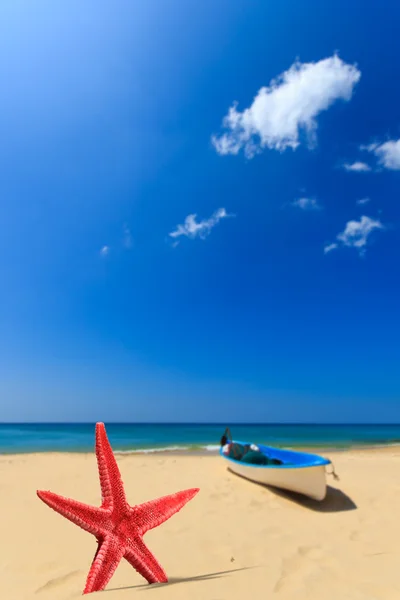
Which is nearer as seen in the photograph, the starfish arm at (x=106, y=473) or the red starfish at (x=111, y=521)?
the red starfish at (x=111, y=521)

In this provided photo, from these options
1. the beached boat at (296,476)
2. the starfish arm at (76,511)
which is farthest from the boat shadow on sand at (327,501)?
the starfish arm at (76,511)

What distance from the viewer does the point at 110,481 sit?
296cm

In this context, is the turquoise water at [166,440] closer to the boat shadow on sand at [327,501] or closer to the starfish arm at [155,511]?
the boat shadow on sand at [327,501]

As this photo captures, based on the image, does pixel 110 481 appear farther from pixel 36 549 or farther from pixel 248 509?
pixel 248 509

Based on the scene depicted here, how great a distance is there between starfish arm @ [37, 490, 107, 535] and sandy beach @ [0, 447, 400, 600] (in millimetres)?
458

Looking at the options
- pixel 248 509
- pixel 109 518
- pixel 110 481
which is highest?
pixel 110 481

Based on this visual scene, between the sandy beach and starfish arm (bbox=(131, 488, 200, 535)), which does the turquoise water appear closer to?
the sandy beach

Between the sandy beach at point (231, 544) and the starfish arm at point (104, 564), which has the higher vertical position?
the starfish arm at point (104, 564)

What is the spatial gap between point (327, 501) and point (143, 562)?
5.94 meters

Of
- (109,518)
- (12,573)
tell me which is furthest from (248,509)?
(109,518)

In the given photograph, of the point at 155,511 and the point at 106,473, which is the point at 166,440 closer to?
the point at 155,511

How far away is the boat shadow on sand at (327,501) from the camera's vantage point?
279 inches

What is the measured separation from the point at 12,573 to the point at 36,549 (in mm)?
845

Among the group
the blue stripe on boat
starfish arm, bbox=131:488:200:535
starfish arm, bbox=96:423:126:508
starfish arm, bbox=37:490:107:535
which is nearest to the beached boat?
the blue stripe on boat
